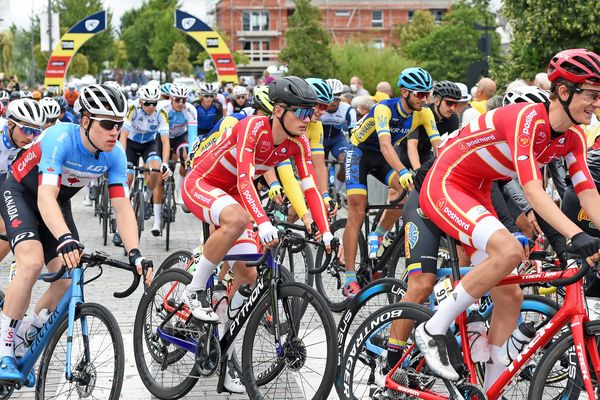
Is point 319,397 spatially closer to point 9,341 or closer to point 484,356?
point 484,356

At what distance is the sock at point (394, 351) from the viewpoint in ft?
18.5

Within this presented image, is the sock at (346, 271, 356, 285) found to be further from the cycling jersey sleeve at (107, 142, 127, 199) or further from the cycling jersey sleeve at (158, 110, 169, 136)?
the cycling jersey sleeve at (158, 110, 169, 136)

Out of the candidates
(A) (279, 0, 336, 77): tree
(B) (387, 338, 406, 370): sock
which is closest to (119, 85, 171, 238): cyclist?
(B) (387, 338, 406, 370): sock

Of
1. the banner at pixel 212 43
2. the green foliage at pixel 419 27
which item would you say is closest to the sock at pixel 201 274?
the banner at pixel 212 43

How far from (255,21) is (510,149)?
110893 mm

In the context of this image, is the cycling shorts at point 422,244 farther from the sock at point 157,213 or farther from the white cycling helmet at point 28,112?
the sock at point 157,213

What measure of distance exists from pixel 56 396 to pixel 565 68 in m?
3.24

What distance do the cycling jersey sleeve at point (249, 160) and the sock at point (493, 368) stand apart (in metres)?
1.50

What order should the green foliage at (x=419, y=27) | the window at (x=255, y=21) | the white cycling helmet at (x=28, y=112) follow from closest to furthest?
the white cycling helmet at (x=28, y=112), the green foliage at (x=419, y=27), the window at (x=255, y=21)

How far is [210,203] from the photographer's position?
21.3 ft

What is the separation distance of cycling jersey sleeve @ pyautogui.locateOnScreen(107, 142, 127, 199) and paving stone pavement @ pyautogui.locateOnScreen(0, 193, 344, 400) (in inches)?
53.5

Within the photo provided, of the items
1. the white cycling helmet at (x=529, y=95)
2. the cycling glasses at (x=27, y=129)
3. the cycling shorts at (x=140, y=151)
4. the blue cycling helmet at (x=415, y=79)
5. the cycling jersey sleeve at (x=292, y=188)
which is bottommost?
the cycling shorts at (x=140, y=151)

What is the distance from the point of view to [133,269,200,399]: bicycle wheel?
6.69 metres

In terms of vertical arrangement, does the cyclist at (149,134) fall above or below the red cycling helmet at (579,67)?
below
